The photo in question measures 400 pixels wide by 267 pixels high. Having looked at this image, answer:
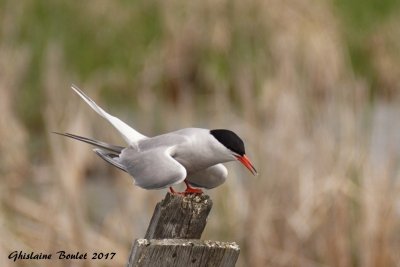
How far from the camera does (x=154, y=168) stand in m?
2.95

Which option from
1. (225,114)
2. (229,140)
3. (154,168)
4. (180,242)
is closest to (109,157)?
(154,168)

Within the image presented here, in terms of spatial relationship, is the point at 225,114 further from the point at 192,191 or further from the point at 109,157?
the point at 192,191

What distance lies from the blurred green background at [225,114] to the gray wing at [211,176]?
2.04 meters

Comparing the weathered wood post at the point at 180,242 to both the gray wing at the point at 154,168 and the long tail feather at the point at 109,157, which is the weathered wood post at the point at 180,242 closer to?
the gray wing at the point at 154,168

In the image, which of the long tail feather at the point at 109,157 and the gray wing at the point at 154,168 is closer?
the gray wing at the point at 154,168

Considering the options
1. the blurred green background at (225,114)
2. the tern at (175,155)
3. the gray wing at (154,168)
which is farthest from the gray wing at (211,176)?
the blurred green background at (225,114)

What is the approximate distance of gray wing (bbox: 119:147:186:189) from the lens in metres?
2.89

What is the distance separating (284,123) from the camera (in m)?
5.34

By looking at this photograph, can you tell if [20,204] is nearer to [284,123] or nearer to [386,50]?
[284,123]

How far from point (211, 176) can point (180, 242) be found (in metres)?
0.38

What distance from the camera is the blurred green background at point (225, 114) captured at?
525cm

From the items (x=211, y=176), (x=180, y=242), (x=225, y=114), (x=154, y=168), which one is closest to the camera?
(x=180, y=242)

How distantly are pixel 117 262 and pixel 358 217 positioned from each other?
109 centimetres

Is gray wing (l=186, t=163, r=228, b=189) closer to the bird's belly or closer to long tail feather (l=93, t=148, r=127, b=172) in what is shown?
the bird's belly
